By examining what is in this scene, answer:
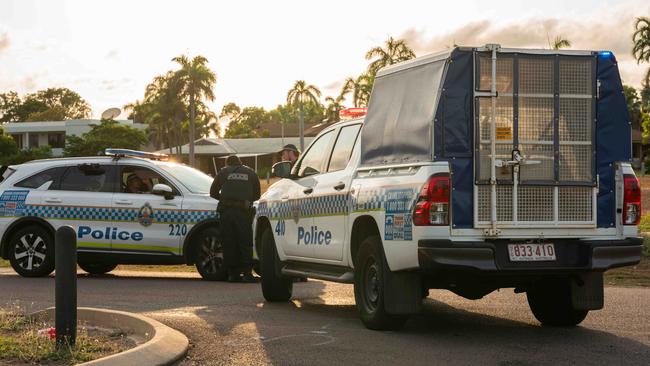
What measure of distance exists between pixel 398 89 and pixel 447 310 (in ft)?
9.34

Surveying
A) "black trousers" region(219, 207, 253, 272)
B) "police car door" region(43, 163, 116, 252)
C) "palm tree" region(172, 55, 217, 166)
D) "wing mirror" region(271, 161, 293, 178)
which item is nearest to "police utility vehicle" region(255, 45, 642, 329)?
"wing mirror" region(271, 161, 293, 178)

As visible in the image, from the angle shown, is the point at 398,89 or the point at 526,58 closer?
the point at 526,58

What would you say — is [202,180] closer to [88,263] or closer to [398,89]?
[88,263]

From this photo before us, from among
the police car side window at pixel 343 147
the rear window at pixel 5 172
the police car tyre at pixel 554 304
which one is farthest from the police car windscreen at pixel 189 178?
the police car tyre at pixel 554 304

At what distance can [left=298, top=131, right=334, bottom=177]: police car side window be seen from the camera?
429 inches

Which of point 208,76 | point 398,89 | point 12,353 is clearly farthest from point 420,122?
point 208,76

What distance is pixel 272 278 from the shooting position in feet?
38.6

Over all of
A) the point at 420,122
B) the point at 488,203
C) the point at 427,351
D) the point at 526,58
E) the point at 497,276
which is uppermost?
the point at 526,58

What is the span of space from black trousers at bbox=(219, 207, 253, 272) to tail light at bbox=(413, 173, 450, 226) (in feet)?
20.4

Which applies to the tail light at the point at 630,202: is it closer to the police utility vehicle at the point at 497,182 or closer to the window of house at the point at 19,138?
the police utility vehicle at the point at 497,182

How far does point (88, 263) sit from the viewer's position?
1630cm

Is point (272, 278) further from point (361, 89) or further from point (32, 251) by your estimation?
point (361, 89)

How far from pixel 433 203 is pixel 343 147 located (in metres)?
2.31

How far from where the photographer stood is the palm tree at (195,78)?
3241 inches
